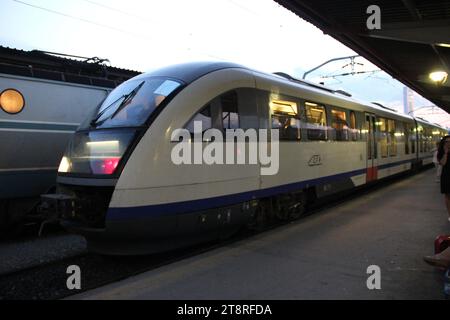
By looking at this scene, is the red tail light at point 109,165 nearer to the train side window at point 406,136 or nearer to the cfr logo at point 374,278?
the cfr logo at point 374,278

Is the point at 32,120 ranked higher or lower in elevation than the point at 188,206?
higher

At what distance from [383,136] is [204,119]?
989 centimetres

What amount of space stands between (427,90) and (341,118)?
41.1ft

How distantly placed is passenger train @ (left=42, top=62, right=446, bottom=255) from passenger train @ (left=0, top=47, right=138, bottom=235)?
5.41 ft

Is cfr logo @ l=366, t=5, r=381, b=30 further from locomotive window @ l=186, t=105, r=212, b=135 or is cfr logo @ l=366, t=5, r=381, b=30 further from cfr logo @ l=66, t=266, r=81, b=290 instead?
cfr logo @ l=66, t=266, r=81, b=290

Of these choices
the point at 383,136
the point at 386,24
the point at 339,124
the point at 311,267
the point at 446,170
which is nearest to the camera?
the point at 311,267

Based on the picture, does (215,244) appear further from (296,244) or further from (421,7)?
(421,7)

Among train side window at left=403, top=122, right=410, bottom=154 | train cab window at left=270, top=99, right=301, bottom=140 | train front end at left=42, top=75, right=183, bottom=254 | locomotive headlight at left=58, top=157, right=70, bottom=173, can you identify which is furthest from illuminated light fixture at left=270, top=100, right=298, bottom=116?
train side window at left=403, top=122, right=410, bottom=154

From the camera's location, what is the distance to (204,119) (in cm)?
622

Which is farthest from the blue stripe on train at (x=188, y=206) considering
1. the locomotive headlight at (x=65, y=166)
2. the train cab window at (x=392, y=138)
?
the train cab window at (x=392, y=138)

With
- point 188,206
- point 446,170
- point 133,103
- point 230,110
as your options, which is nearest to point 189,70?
point 230,110

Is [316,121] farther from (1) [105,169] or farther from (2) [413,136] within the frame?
(2) [413,136]

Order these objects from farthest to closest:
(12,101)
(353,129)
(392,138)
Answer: (392,138) → (353,129) → (12,101)

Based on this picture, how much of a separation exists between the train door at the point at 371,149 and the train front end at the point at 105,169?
8.07 m
